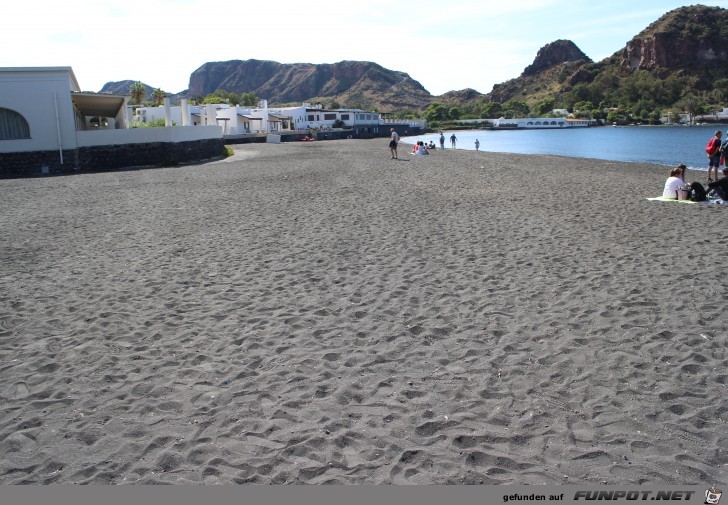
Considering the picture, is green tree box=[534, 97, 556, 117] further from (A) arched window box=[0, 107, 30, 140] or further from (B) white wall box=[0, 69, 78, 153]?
(A) arched window box=[0, 107, 30, 140]

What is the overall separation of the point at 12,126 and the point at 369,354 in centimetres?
2856

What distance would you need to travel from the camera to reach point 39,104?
27375 mm

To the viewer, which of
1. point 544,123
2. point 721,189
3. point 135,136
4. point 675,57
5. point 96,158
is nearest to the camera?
point 721,189

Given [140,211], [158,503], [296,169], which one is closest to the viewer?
[158,503]

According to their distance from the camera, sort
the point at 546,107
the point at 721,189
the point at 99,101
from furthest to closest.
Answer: the point at 546,107 → the point at 99,101 → the point at 721,189

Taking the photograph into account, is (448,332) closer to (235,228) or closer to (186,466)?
(186,466)

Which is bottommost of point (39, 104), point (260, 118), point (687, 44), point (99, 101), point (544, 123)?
point (39, 104)

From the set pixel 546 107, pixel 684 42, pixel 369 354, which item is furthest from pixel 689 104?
pixel 369 354

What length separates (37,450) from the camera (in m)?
3.86

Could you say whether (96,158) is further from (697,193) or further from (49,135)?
(697,193)

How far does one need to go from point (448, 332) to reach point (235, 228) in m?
7.06

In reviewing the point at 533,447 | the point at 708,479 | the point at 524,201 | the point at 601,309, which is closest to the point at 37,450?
the point at 533,447

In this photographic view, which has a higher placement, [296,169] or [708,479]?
[296,169]

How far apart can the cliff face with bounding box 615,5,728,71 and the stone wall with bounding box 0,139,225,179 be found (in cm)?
15377
